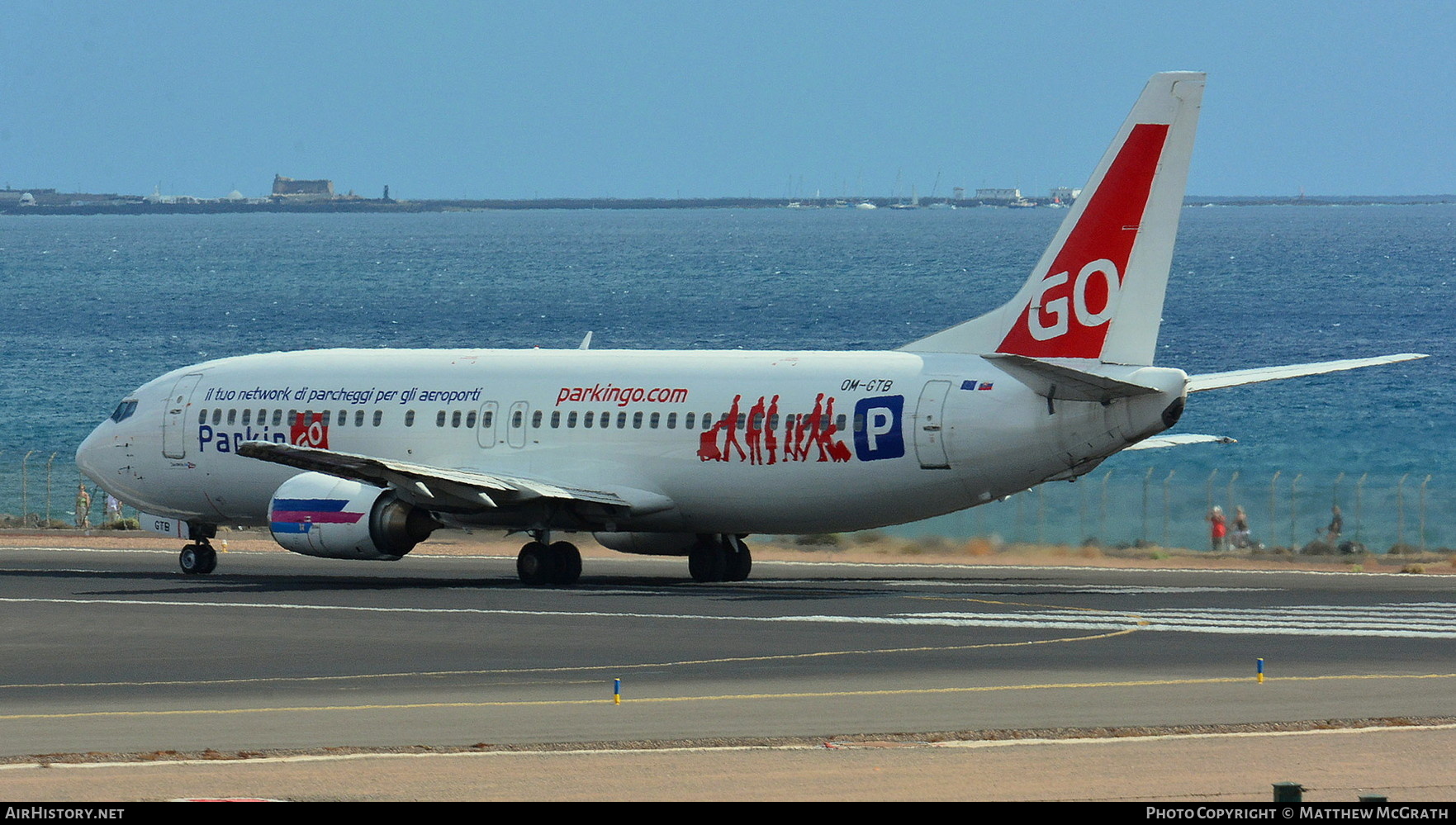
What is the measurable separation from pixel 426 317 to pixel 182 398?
389 feet

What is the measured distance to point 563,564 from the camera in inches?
1622

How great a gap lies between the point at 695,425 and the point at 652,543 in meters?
3.59

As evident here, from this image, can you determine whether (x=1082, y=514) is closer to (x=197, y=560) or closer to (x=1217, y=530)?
(x=1217, y=530)

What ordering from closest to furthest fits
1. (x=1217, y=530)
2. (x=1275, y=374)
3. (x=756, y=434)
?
(x=1275, y=374), (x=756, y=434), (x=1217, y=530)

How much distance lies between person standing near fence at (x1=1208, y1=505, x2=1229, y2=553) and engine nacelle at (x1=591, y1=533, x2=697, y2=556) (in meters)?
14.4

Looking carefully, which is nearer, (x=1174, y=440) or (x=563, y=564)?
(x=563, y=564)

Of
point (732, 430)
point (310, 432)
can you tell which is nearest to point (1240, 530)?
point (732, 430)

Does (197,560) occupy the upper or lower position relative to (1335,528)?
lower

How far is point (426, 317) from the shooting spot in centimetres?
16350

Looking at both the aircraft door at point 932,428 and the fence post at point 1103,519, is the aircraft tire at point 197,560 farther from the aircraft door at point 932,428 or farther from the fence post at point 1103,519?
the fence post at point 1103,519

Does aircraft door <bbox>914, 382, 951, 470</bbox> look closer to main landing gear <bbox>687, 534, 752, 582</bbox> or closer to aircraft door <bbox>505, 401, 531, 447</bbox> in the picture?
main landing gear <bbox>687, 534, 752, 582</bbox>

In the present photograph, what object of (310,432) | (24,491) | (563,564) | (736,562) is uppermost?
(310,432)

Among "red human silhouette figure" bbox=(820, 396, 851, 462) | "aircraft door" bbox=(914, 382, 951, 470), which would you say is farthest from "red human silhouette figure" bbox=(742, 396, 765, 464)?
"aircraft door" bbox=(914, 382, 951, 470)
